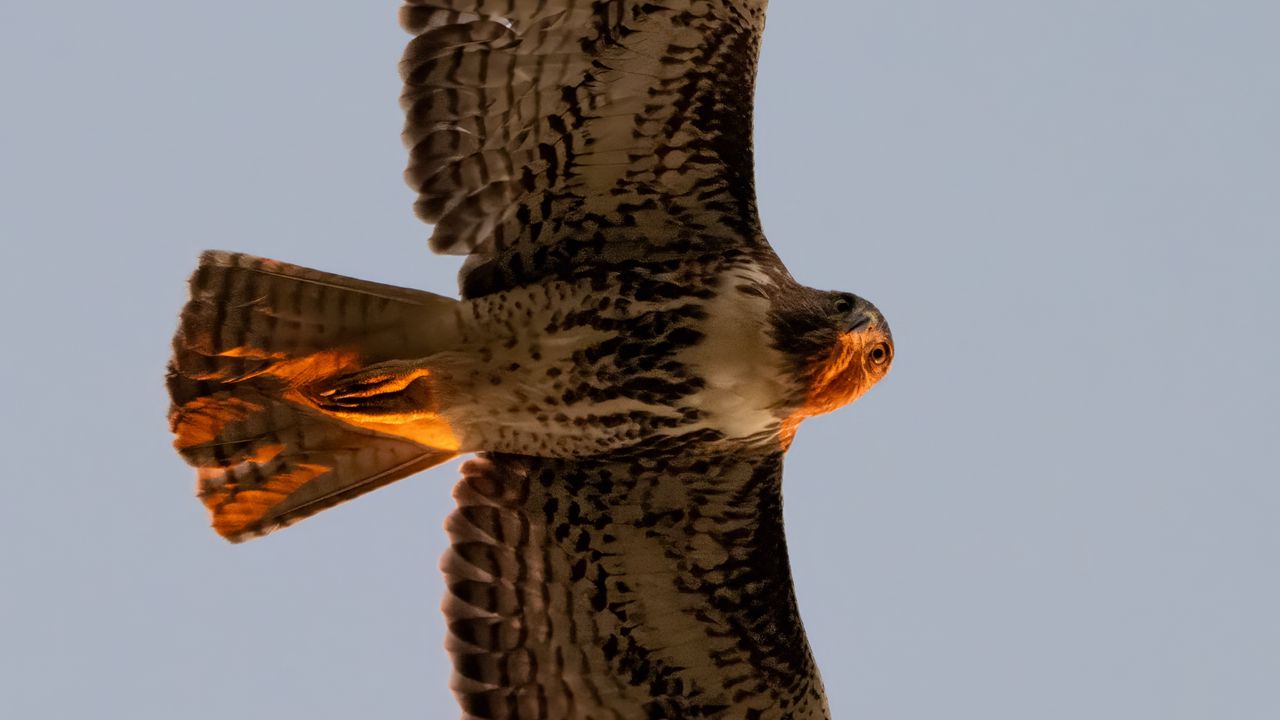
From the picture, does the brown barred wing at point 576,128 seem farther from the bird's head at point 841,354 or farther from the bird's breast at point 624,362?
the bird's head at point 841,354

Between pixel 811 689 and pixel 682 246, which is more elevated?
pixel 682 246

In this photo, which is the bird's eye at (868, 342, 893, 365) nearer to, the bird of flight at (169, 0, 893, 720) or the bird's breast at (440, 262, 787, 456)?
the bird of flight at (169, 0, 893, 720)

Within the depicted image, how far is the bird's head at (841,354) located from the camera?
6.40 meters

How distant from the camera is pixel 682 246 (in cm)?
656

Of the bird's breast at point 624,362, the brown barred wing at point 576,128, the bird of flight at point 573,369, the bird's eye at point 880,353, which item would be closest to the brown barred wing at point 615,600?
the bird of flight at point 573,369

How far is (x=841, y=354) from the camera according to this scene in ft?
21.1

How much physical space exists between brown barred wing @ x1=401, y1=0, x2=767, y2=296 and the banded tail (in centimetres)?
41

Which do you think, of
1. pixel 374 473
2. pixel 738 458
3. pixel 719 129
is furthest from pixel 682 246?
pixel 374 473

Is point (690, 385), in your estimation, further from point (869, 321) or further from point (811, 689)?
point (811, 689)

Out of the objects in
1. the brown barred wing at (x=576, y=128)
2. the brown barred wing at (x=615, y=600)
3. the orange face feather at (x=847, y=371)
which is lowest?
the brown barred wing at (x=615, y=600)

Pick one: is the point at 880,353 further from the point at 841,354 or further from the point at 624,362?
the point at 624,362

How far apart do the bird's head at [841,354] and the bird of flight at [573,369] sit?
0.01m

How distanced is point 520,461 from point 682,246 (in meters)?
1.15

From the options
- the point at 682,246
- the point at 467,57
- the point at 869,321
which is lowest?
the point at 869,321
